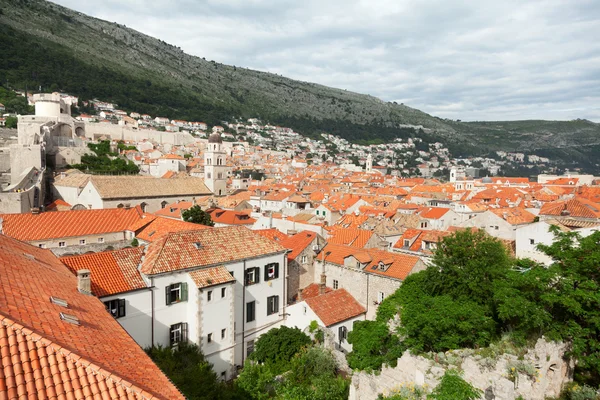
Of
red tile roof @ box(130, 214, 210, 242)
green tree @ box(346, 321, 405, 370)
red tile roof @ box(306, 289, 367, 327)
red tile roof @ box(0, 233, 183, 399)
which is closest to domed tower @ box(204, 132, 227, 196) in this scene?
red tile roof @ box(130, 214, 210, 242)

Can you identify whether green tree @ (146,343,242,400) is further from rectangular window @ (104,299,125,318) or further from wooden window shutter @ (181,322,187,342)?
rectangular window @ (104,299,125,318)

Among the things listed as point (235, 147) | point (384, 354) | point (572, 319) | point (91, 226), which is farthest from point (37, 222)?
point (235, 147)

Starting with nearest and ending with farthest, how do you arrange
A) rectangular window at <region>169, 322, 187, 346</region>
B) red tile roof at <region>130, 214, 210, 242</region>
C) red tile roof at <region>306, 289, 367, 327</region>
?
rectangular window at <region>169, 322, 187, 346</region>, red tile roof at <region>306, 289, 367, 327</region>, red tile roof at <region>130, 214, 210, 242</region>

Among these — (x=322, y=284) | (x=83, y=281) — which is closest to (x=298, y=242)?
(x=322, y=284)

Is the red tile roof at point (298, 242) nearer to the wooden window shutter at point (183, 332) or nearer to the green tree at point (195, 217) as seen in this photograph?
the wooden window shutter at point (183, 332)

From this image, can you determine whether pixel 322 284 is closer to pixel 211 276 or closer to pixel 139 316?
pixel 211 276

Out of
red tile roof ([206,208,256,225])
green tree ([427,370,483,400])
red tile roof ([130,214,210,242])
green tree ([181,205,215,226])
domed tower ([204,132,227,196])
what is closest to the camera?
green tree ([427,370,483,400])

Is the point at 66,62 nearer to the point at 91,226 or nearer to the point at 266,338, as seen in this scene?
the point at 91,226
